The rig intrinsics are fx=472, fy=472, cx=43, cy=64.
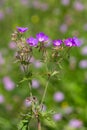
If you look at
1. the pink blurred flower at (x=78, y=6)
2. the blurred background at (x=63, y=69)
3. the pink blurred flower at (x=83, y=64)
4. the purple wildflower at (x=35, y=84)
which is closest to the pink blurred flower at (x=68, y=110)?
the blurred background at (x=63, y=69)

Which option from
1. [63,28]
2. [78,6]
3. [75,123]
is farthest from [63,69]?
[78,6]

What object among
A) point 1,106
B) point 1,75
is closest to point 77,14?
point 1,75

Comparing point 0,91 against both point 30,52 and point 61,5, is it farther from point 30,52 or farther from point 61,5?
Answer: point 30,52

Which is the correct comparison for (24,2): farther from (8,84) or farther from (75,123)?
(75,123)

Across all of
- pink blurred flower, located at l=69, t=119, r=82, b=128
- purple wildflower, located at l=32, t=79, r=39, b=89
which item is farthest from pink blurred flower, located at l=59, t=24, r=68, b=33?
pink blurred flower, located at l=69, t=119, r=82, b=128

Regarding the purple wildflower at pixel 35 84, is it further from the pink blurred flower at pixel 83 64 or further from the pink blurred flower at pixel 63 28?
the pink blurred flower at pixel 63 28

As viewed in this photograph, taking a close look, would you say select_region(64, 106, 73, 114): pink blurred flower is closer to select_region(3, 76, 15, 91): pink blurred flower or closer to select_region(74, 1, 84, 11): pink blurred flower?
select_region(3, 76, 15, 91): pink blurred flower

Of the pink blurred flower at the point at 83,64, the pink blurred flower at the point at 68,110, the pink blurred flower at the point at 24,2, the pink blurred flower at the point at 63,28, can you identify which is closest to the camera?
the pink blurred flower at the point at 68,110

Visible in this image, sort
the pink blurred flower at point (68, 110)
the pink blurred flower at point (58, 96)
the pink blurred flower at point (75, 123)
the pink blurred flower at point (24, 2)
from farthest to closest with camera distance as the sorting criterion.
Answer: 1. the pink blurred flower at point (24, 2)
2. the pink blurred flower at point (58, 96)
3. the pink blurred flower at point (68, 110)
4. the pink blurred flower at point (75, 123)
